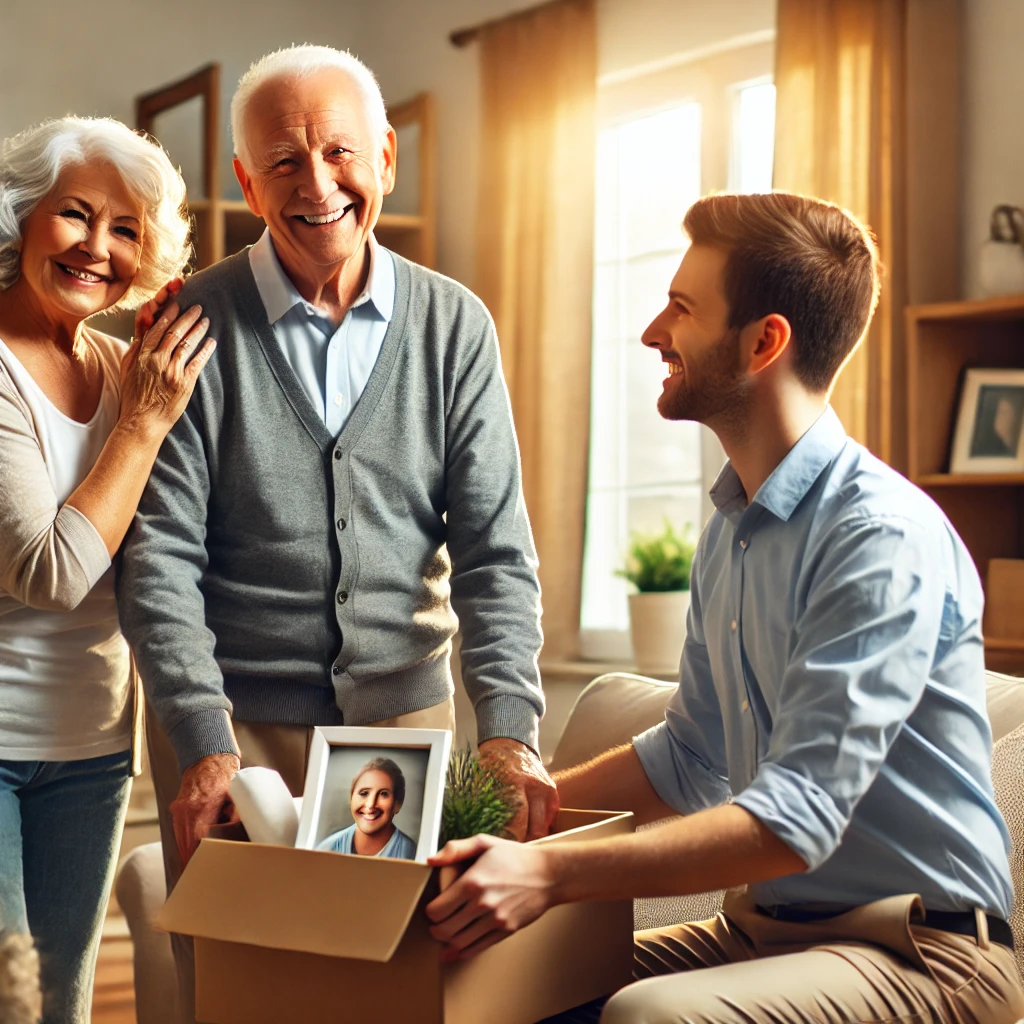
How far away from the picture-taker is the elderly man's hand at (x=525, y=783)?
144 cm

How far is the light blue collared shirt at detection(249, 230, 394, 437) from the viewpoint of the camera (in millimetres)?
1714

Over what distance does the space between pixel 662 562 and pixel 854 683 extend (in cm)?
260

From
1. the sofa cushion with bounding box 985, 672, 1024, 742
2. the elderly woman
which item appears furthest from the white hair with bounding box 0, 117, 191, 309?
the sofa cushion with bounding box 985, 672, 1024, 742

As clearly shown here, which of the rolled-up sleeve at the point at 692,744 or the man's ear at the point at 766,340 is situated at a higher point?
the man's ear at the point at 766,340

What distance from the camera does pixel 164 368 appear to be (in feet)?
5.47

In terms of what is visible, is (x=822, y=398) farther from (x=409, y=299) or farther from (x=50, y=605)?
(x=50, y=605)

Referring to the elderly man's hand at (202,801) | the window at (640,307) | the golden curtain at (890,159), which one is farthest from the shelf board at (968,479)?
the elderly man's hand at (202,801)

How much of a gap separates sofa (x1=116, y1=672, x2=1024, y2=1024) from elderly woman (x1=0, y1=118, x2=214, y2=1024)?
328mm

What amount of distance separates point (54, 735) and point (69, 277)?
0.62 meters

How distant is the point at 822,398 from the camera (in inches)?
60.8

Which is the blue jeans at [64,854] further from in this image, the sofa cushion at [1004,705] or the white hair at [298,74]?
the sofa cushion at [1004,705]

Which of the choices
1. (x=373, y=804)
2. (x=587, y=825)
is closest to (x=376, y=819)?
(x=373, y=804)

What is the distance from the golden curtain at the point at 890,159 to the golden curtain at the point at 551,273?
966 mm

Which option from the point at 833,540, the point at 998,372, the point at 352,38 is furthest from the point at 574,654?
the point at 833,540
